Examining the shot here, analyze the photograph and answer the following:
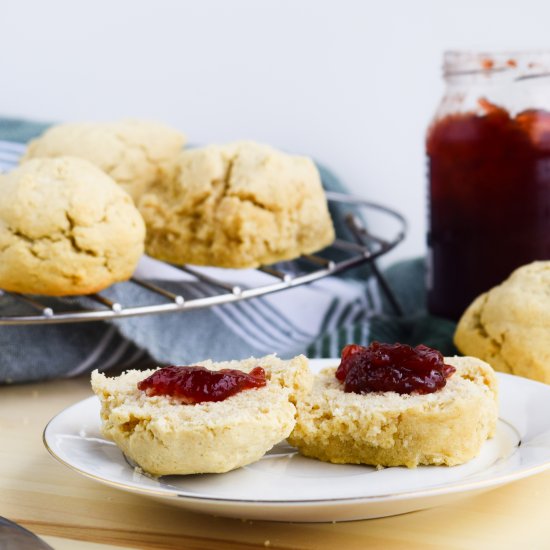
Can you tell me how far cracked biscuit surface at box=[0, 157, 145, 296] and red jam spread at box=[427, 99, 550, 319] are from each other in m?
0.69

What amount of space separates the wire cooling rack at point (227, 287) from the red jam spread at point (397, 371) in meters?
0.39

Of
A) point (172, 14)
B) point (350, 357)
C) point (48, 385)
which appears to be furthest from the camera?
point (172, 14)

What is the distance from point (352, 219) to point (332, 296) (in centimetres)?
20

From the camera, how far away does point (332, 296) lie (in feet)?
7.31

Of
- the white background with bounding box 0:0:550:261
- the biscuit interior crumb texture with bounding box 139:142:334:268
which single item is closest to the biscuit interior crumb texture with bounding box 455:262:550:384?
the biscuit interior crumb texture with bounding box 139:142:334:268

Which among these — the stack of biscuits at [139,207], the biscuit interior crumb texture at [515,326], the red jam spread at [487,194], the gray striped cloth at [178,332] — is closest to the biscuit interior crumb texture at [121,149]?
the stack of biscuits at [139,207]

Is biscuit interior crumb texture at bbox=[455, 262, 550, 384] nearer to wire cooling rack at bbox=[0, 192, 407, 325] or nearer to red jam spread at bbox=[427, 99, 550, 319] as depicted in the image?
red jam spread at bbox=[427, 99, 550, 319]

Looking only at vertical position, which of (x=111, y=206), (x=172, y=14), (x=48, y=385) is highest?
(x=172, y=14)

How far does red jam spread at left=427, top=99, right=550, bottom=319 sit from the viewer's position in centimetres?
190

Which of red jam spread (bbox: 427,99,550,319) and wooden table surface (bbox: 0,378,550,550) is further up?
red jam spread (bbox: 427,99,550,319)

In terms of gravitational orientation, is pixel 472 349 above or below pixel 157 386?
below

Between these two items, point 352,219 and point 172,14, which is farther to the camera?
point 172,14

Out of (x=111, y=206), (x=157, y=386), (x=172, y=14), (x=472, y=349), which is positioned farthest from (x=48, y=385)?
(x=172, y=14)

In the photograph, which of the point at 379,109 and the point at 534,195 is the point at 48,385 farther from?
the point at 379,109
